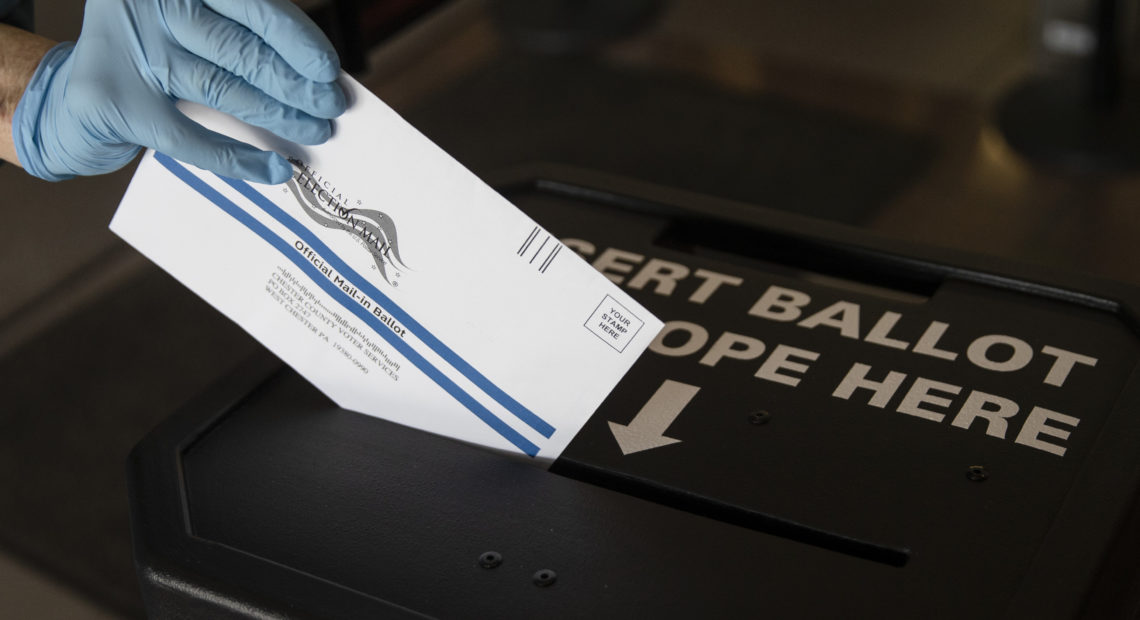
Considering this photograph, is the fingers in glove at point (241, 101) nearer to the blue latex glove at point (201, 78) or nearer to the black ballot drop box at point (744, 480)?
the blue latex glove at point (201, 78)

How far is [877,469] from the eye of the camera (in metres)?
0.77

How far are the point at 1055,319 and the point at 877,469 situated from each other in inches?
A: 8.6

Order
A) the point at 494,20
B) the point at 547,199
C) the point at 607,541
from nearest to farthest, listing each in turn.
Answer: the point at 607,541
the point at 547,199
the point at 494,20

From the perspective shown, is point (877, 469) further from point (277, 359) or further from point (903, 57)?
point (903, 57)

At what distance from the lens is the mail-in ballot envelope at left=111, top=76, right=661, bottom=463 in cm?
76

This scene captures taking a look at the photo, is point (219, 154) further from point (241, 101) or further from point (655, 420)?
point (655, 420)

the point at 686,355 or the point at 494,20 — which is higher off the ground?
the point at 494,20

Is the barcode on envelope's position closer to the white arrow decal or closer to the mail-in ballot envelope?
the mail-in ballot envelope

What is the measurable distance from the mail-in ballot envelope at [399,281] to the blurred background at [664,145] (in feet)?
1.83

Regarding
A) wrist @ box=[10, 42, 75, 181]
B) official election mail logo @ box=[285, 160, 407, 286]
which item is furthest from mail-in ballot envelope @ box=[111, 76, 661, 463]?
wrist @ box=[10, 42, 75, 181]

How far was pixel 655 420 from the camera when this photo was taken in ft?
2.72

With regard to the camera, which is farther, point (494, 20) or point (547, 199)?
point (494, 20)

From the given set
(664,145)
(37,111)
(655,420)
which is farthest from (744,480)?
(664,145)

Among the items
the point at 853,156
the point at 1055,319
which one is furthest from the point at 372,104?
the point at 853,156
